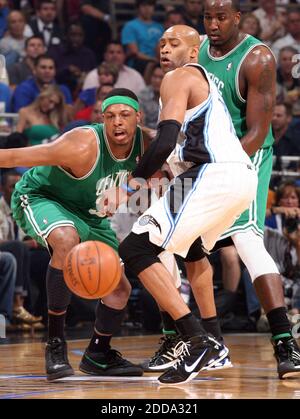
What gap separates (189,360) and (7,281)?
3.82 meters

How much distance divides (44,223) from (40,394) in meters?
1.14

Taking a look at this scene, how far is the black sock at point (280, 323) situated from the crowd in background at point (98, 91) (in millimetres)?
3140

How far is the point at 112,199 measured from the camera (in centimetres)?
505

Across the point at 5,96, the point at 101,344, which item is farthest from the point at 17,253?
the point at 101,344

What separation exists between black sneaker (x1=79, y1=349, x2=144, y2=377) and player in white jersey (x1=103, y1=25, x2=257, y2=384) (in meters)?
0.55

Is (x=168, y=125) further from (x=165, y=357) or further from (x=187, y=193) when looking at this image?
(x=165, y=357)

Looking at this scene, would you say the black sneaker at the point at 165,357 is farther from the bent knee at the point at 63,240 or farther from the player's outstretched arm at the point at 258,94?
the player's outstretched arm at the point at 258,94

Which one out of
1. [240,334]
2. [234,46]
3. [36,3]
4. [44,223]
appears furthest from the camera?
[36,3]

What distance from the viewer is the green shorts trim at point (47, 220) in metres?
5.29

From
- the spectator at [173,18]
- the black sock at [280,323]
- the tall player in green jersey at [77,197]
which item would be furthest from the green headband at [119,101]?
the spectator at [173,18]

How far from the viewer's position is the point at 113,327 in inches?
217

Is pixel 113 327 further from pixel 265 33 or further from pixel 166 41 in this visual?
pixel 265 33

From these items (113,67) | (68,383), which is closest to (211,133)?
(68,383)

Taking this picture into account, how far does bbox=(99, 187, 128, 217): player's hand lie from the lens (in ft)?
16.3
